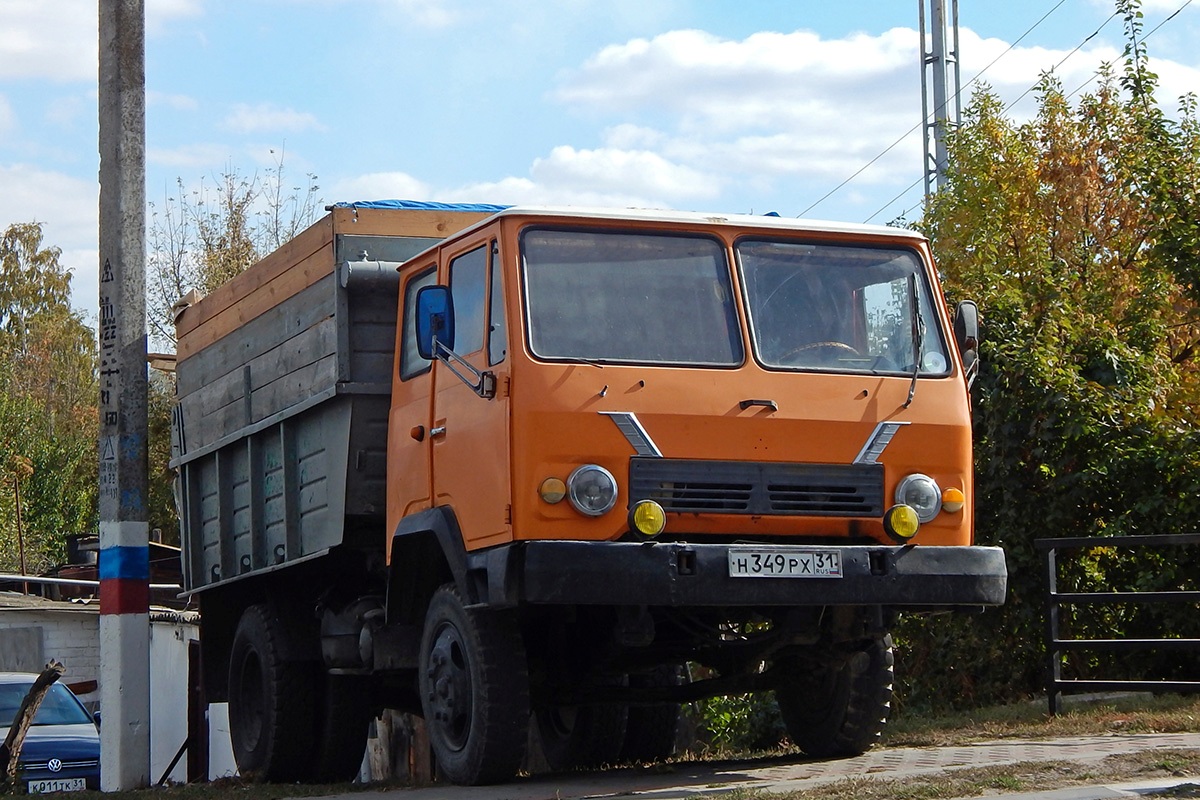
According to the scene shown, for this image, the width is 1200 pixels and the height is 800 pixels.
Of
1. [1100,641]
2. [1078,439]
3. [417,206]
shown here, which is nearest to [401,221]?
[417,206]

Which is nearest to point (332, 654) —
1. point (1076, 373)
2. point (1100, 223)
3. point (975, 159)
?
point (1076, 373)

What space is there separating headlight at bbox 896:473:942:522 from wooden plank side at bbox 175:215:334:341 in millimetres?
3396

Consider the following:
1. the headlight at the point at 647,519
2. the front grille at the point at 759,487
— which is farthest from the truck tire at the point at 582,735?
the headlight at the point at 647,519

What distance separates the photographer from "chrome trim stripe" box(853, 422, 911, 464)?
7684mm

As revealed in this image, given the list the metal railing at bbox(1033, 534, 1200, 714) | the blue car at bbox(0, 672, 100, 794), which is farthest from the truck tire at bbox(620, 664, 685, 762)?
the blue car at bbox(0, 672, 100, 794)

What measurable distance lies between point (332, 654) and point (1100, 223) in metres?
17.2

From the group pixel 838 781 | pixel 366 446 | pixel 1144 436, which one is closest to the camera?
pixel 838 781

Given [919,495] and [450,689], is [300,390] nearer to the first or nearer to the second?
[450,689]

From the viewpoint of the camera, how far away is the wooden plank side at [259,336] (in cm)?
935

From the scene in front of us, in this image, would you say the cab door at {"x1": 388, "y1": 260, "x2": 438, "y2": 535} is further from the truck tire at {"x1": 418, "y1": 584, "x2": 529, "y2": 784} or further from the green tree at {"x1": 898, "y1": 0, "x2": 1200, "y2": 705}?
the green tree at {"x1": 898, "y1": 0, "x2": 1200, "y2": 705}

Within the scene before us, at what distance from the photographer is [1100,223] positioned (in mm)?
24250

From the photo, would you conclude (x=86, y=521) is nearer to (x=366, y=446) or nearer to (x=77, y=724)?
(x=77, y=724)

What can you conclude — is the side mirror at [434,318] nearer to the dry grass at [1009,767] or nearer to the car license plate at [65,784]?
the dry grass at [1009,767]

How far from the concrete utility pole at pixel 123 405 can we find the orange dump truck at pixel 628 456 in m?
1.25
